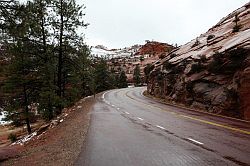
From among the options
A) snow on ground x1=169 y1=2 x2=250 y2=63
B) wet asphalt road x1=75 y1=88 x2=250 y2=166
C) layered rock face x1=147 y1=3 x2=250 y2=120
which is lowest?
wet asphalt road x1=75 y1=88 x2=250 y2=166

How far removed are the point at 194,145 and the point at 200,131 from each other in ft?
11.5

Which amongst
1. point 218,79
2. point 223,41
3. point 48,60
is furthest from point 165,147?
point 223,41

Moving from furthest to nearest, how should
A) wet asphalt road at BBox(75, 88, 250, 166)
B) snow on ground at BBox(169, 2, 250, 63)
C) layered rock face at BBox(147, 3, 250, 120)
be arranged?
snow on ground at BBox(169, 2, 250, 63) < layered rock face at BBox(147, 3, 250, 120) < wet asphalt road at BBox(75, 88, 250, 166)

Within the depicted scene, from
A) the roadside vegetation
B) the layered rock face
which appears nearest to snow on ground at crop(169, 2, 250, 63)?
the layered rock face

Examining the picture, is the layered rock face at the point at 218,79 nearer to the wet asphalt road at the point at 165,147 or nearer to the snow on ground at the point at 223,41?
the snow on ground at the point at 223,41

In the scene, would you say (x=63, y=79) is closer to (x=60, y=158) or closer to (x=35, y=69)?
(x=35, y=69)

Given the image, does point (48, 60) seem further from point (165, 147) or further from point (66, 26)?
point (165, 147)

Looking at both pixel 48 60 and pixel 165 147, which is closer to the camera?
pixel 165 147

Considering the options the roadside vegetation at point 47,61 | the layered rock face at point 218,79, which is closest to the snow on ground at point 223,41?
the layered rock face at point 218,79

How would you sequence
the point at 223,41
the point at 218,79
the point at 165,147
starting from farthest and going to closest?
the point at 223,41
the point at 218,79
the point at 165,147

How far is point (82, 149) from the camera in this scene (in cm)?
1048

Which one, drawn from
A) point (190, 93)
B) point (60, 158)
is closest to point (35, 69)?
point (190, 93)

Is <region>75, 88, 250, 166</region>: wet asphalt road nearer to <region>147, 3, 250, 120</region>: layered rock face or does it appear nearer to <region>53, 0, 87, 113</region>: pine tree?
<region>147, 3, 250, 120</region>: layered rock face

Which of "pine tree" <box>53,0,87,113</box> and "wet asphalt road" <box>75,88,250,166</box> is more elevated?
"pine tree" <box>53,0,87,113</box>
